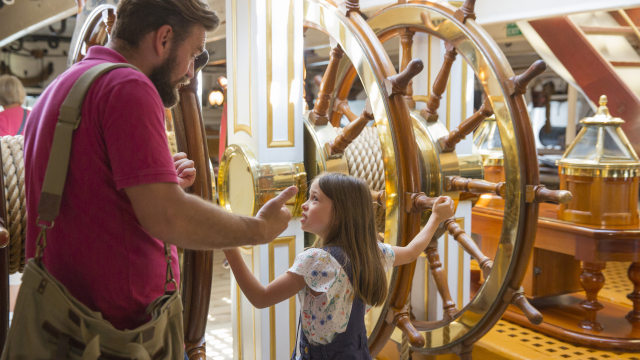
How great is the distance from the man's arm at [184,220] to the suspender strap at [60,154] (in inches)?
4.7

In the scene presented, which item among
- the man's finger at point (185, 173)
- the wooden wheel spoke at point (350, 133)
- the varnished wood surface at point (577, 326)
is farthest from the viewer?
the varnished wood surface at point (577, 326)

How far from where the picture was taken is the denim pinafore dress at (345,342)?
1.44 metres

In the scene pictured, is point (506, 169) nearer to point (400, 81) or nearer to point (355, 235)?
point (400, 81)

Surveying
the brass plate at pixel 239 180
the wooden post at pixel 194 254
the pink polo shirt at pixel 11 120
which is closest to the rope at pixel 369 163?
the brass plate at pixel 239 180

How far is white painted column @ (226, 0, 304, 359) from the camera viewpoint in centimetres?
202

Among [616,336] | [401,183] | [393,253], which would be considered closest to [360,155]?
[401,183]

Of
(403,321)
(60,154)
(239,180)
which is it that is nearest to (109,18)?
(239,180)

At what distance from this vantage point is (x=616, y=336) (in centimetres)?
269

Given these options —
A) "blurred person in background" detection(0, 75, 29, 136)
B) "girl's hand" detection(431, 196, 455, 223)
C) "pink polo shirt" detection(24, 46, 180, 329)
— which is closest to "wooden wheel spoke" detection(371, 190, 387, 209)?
"girl's hand" detection(431, 196, 455, 223)

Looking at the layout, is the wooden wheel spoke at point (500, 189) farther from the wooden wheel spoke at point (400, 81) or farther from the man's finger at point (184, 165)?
the man's finger at point (184, 165)

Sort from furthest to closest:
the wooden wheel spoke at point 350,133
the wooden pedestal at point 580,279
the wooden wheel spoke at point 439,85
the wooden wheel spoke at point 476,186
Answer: the wooden pedestal at point 580,279, the wooden wheel spoke at point 439,85, the wooden wheel spoke at point 476,186, the wooden wheel spoke at point 350,133

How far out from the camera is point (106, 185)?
0.93 metres

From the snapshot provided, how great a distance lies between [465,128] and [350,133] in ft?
1.60

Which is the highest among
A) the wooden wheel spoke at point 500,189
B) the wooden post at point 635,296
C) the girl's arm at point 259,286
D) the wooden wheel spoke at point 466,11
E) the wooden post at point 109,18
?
the wooden wheel spoke at point 466,11
